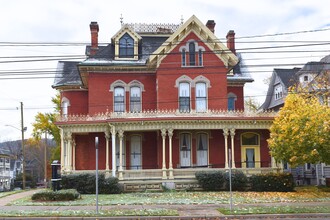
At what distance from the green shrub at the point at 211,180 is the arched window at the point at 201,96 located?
593 centimetres

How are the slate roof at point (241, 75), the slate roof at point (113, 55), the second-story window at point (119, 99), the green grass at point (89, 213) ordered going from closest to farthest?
the green grass at point (89, 213)
the slate roof at point (113, 55)
the second-story window at point (119, 99)
the slate roof at point (241, 75)

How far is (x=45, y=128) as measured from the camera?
206ft

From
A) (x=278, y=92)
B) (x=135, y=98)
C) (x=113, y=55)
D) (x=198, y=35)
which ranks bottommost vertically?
(x=135, y=98)

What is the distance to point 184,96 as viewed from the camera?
34156 mm

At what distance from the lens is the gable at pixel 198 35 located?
33.2 metres

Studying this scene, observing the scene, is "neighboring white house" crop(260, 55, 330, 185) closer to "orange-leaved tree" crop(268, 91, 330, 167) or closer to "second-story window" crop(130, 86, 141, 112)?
"orange-leaved tree" crop(268, 91, 330, 167)

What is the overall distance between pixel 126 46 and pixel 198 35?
5.77 metres

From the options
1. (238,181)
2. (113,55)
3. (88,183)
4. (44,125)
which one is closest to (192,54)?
(113,55)

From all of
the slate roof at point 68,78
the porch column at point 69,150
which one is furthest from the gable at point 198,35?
the slate roof at point 68,78

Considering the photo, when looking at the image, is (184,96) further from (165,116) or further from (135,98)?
(135,98)

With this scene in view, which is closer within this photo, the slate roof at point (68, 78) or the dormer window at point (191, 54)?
the dormer window at point (191, 54)

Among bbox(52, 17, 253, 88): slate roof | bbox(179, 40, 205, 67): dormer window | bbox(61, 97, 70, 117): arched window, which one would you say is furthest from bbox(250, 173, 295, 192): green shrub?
bbox(61, 97, 70, 117): arched window

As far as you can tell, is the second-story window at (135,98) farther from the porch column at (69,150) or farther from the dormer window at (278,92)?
the dormer window at (278,92)

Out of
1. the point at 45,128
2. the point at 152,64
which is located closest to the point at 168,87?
the point at 152,64
